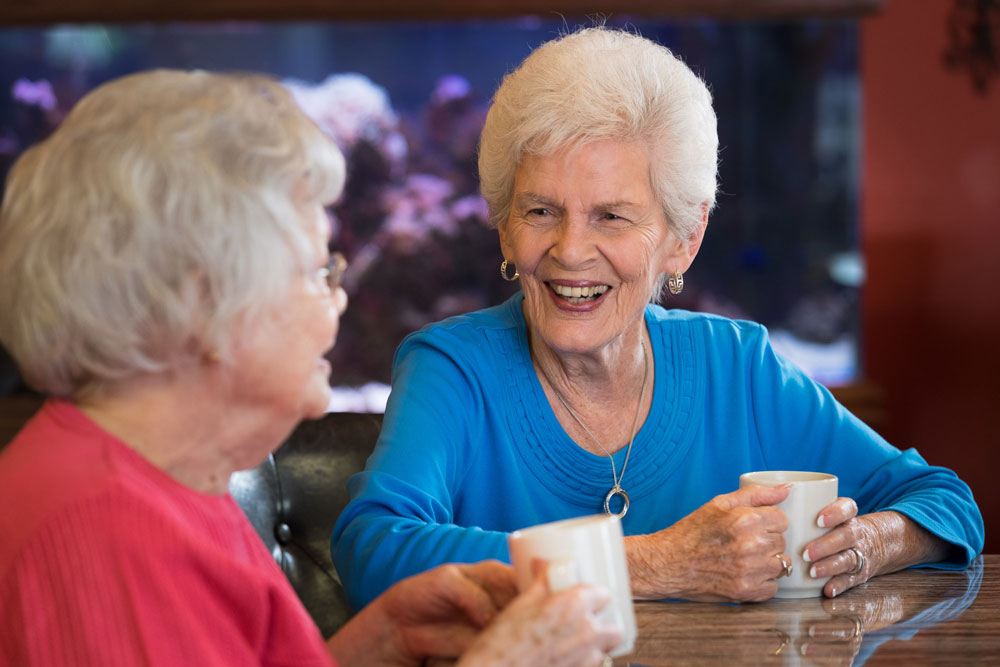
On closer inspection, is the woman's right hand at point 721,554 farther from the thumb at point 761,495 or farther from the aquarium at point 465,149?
the aquarium at point 465,149

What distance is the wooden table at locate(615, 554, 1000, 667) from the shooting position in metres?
1.01

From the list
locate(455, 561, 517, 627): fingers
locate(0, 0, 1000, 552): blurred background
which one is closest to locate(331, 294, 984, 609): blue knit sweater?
locate(455, 561, 517, 627): fingers

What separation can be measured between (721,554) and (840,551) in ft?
0.50

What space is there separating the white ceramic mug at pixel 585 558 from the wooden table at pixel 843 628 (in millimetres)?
162

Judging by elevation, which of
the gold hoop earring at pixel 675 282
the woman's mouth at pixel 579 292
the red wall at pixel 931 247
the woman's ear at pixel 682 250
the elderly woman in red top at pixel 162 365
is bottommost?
the red wall at pixel 931 247

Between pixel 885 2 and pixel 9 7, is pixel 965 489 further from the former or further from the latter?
pixel 9 7

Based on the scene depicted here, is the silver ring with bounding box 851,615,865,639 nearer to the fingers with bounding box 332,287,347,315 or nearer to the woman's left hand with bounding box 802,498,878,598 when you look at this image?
the woman's left hand with bounding box 802,498,878,598

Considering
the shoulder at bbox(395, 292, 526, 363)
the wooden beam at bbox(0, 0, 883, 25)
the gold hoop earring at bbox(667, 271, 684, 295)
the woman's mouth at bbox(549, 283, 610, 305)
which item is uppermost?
the wooden beam at bbox(0, 0, 883, 25)

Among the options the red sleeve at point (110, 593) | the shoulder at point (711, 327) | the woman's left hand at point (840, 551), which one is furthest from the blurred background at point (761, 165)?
the red sleeve at point (110, 593)

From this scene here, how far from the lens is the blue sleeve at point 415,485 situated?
1269mm

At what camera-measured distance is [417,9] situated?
3637 millimetres

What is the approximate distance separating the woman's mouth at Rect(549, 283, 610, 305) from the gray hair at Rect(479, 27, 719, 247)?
6.6 inches

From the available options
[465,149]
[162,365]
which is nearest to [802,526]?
[162,365]

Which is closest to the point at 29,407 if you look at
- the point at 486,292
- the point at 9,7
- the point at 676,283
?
the point at 9,7
